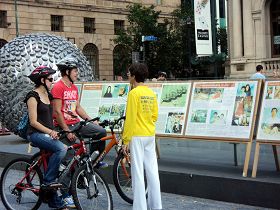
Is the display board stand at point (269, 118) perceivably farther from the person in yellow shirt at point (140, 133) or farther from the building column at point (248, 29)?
the building column at point (248, 29)

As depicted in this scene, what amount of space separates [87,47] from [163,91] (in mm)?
41441

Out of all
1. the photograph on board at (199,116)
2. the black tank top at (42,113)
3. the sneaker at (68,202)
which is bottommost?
the sneaker at (68,202)

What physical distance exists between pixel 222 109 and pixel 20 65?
227 inches

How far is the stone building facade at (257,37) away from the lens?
114 ft

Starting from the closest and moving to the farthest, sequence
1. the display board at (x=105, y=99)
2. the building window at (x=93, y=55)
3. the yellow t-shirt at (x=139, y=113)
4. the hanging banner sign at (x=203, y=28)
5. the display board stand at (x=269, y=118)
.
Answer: the yellow t-shirt at (x=139, y=113) < the display board stand at (x=269, y=118) < the display board at (x=105, y=99) < the hanging banner sign at (x=203, y=28) < the building window at (x=93, y=55)

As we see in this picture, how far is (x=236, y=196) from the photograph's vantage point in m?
7.14

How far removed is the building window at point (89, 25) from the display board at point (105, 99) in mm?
40251

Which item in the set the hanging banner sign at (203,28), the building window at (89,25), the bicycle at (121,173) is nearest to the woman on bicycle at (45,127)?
the bicycle at (121,173)

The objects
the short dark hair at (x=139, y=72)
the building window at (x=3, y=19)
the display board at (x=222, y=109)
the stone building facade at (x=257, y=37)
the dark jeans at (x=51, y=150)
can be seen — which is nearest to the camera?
the short dark hair at (x=139, y=72)

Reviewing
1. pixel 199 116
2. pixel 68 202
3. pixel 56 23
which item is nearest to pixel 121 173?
pixel 68 202

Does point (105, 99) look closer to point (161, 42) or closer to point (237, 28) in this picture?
point (237, 28)

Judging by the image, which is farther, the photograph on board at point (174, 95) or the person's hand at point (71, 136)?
the photograph on board at point (174, 95)

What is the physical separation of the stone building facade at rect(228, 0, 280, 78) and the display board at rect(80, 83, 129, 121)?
1003 inches

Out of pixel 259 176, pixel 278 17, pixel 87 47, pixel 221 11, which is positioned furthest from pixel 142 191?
pixel 221 11
